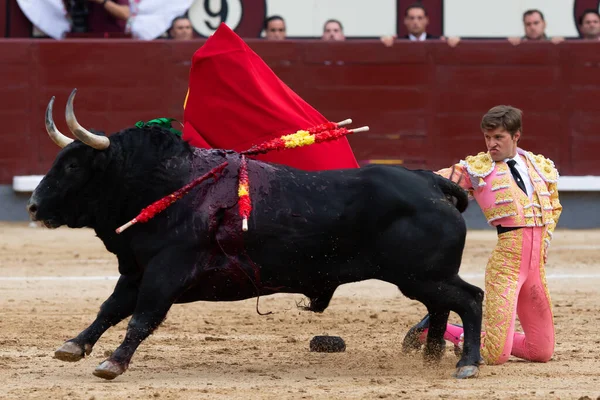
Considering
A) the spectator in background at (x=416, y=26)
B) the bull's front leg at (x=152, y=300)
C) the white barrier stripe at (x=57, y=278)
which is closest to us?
the bull's front leg at (x=152, y=300)

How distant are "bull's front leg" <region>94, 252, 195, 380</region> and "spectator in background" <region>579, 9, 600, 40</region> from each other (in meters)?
6.46

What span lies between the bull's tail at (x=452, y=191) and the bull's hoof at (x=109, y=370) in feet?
4.25

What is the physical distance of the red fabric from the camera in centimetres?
530

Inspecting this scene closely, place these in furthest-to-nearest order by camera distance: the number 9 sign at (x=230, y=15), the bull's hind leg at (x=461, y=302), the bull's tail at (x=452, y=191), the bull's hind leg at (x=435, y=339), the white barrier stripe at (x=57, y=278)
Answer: the number 9 sign at (x=230, y=15) → the white barrier stripe at (x=57, y=278) → the bull's hind leg at (x=435, y=339) → the bull's tail at (x=452, y=191) → the bull's hind leg at (x=461, y=302)

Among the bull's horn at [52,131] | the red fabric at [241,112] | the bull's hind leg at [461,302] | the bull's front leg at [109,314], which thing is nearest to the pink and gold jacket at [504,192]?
the bull's hind leg at [461,302]

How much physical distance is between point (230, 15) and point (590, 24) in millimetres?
2888

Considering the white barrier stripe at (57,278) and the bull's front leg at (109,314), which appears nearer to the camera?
the bull's front leg at (109,314)

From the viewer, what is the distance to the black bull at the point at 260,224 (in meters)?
4.73

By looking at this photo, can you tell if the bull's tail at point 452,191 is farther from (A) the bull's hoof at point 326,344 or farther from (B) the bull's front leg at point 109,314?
(B) the bull's front leg at point 109,314

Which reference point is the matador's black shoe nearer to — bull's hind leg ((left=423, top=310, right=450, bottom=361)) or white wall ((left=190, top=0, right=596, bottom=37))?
bull's hind leg ((left=423, top=310, right=450, bottom=361))

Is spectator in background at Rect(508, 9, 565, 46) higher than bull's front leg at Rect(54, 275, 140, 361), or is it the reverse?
spectator in background at Rect(508, 9, 565, 46)

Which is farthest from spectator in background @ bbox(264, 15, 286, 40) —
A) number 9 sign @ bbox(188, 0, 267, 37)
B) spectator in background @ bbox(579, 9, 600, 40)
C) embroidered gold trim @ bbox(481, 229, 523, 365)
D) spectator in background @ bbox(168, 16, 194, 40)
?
embroidered gold trim @ bbox(481, 229, 523, 365)

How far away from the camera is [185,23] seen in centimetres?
1027

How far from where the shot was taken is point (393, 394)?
14.4 ft
